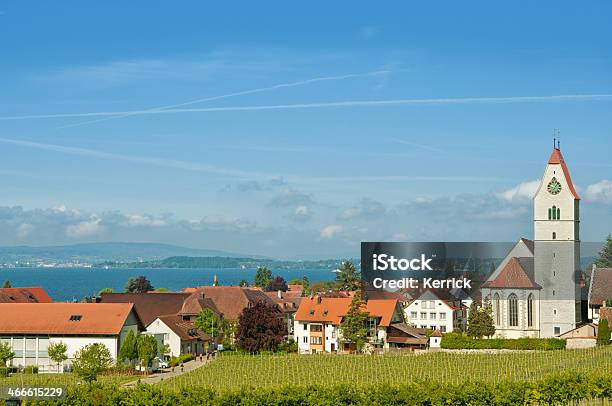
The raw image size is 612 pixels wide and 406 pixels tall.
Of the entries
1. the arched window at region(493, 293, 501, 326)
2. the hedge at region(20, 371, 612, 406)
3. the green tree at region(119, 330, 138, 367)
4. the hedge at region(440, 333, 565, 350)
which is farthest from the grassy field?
the arched window at region(493, 293, 501, 326)

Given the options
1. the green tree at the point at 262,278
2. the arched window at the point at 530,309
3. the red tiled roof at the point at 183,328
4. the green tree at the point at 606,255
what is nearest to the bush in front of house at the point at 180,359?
the red tiled roof at the point at 183,328

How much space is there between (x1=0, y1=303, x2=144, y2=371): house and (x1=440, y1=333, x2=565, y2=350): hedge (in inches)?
1032

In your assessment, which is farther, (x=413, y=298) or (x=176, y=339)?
(x=413, y=298)

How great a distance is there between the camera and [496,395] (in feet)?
150

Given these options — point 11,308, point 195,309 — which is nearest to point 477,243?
point 195,309

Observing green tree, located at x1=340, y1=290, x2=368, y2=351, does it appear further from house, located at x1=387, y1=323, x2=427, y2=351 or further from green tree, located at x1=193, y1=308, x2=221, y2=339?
green tree, located at x1=193, y1=308, x2=221, y2=339

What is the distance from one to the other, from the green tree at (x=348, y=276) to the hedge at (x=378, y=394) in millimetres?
84611

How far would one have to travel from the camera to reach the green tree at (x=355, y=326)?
3282 inches

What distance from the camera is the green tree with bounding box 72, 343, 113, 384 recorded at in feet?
207

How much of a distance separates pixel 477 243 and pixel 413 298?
1009 centimetres

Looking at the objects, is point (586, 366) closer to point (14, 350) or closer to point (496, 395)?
point (496, 395)

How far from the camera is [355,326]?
275ft

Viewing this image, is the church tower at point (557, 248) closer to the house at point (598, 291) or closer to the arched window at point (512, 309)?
the arched window at point (512, 309)

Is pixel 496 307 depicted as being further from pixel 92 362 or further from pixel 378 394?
pixel 378 394
